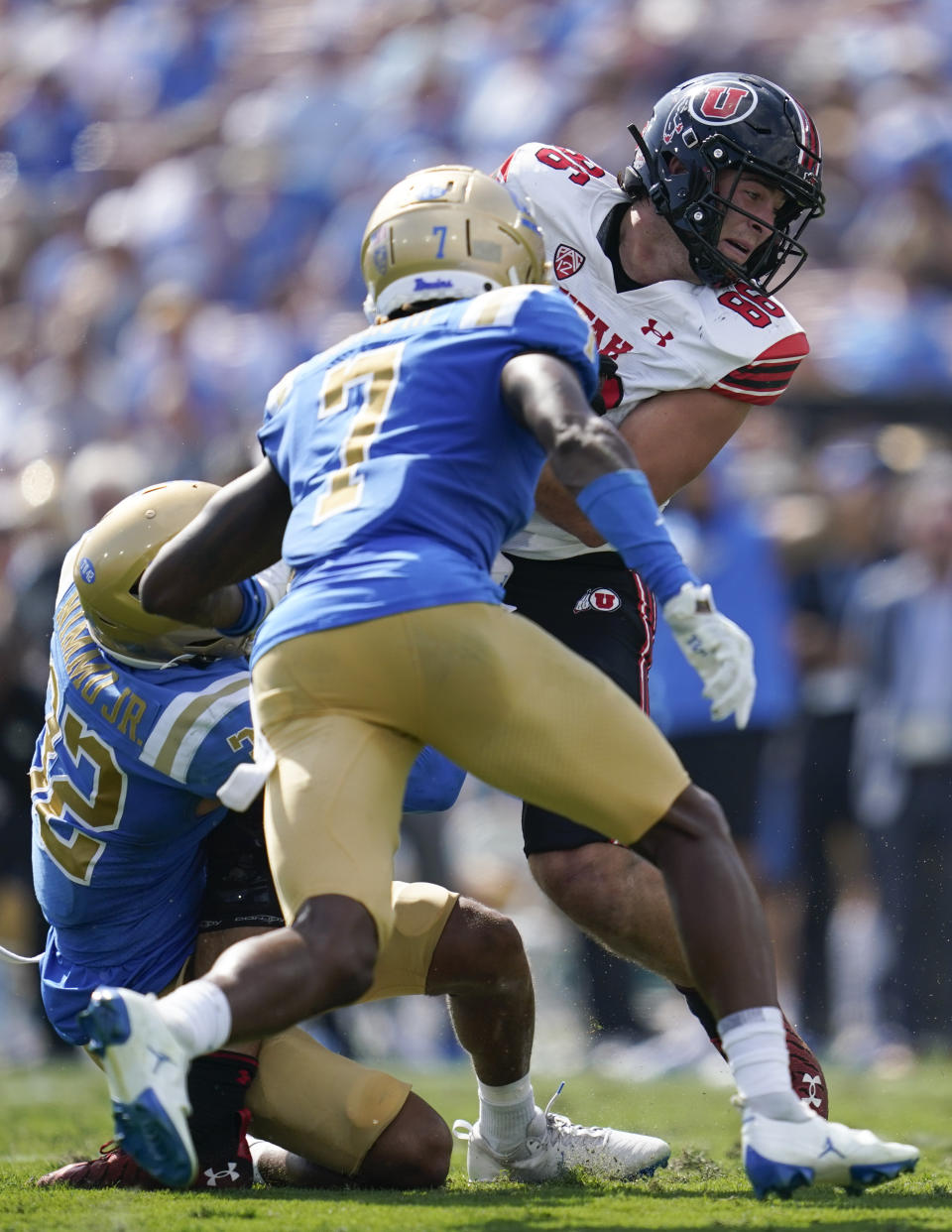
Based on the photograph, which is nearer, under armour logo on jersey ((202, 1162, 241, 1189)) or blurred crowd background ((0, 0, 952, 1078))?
under armour logo on jersey ((202, 1162, 241, 1189))

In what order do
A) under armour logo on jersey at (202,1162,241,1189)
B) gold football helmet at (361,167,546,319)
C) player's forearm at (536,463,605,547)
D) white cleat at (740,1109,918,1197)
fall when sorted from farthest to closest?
player's forearm at (536,463,605,547) → under armour logo on jersey at (202,1162,241,1189) → gold football helmet at (361,167,546,319) → white cleat at (740,1109,918,1197)

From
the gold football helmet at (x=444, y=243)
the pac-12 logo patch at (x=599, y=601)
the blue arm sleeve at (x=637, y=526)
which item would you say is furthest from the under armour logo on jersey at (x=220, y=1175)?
the gold football helmet at (x=444, y=243)

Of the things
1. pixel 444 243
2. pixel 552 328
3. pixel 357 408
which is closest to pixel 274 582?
pixel 357 408

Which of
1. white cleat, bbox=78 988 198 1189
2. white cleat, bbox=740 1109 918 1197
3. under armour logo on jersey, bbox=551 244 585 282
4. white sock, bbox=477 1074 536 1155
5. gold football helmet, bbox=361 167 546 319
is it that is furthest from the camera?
under armour logo on jersey, bbox=551 244 585 282

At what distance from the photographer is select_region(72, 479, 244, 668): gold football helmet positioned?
3.59 metres

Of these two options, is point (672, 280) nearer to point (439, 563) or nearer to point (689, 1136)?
point (439, 563)

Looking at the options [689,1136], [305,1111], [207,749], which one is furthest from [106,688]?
[689,1136]

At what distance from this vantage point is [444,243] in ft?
10.6

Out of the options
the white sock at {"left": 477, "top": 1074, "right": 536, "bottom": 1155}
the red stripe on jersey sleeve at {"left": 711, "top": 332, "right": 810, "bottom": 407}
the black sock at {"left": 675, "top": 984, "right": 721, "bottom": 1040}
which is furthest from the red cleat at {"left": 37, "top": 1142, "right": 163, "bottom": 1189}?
the red stripe on jersey sleeve at {"left": 711, "top": 332, "right": 810, "bottom": 407}

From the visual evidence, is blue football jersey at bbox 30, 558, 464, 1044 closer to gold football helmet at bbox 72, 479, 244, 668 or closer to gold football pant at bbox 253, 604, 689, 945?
gold football helmet at bbox 72, 479, 244, 668

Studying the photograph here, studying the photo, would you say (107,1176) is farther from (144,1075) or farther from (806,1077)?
(806,1077)

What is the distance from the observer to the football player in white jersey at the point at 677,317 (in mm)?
3988

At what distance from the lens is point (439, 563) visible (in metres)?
2.94

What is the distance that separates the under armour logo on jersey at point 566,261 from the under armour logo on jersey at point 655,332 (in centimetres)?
23
